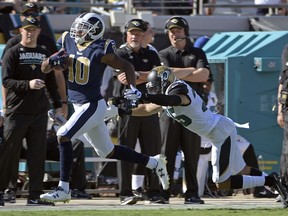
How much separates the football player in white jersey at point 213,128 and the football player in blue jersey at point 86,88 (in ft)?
1.08

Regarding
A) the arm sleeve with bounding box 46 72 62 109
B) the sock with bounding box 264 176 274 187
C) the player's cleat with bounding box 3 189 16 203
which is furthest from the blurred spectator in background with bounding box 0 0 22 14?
the sock with bounding box 264 176 274 187

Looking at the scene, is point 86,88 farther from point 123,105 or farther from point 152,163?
point 152,163

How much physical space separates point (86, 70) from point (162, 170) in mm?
1366

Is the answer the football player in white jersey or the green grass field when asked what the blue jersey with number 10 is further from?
the green grass field

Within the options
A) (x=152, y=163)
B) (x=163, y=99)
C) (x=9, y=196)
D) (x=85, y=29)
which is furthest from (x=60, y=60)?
(x=9, y=196)

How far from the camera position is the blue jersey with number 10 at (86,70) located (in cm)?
1025

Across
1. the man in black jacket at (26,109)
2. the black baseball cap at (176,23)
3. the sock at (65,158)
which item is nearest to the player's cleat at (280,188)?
the sock at (65,158)

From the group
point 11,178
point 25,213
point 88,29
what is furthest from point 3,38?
point 25,213

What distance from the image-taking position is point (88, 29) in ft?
34.0

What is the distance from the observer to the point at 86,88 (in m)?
10.3

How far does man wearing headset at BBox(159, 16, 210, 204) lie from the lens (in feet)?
37.5

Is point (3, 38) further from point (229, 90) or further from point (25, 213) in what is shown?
point (25, 213)

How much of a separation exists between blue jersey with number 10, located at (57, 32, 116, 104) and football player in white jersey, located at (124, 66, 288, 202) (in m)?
0.52

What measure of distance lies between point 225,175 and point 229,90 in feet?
12.4
